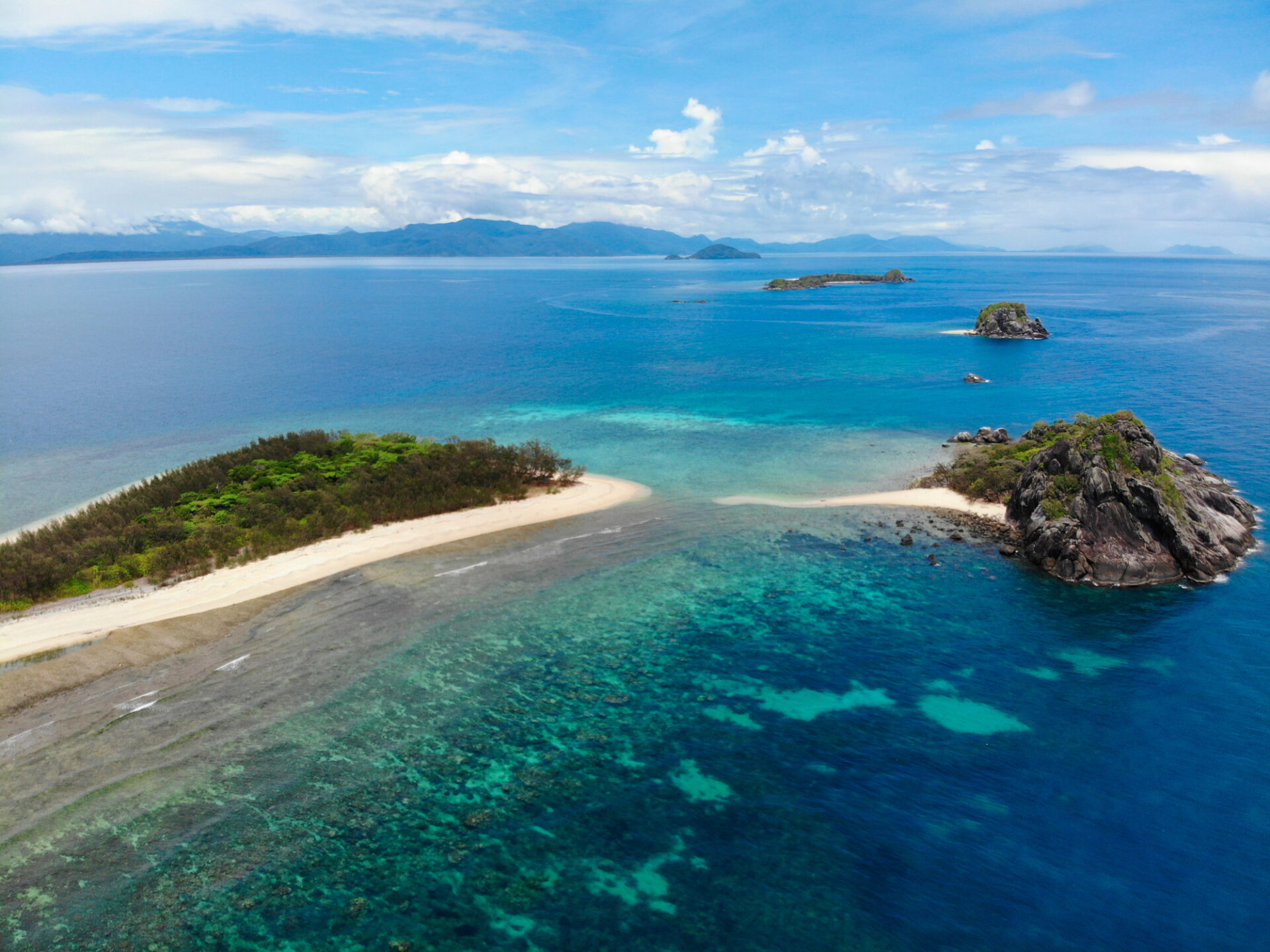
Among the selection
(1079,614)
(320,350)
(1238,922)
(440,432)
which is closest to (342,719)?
(1238,922)

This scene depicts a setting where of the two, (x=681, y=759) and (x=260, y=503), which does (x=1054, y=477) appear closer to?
(x=681, y=759)

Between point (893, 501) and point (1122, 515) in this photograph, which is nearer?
point (1122, 515)

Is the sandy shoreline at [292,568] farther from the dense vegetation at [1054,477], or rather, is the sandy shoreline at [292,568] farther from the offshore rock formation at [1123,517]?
the offshore rock formation at [1123,517]

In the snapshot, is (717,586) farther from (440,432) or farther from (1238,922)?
(440,432)

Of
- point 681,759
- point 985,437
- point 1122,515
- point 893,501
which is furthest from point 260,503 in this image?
point 985,437

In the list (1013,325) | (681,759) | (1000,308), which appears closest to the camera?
(681,759)

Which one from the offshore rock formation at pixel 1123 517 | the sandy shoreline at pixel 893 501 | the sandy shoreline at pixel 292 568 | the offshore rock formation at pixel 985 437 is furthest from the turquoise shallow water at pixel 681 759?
the offshore rock formation at pixel 985 437

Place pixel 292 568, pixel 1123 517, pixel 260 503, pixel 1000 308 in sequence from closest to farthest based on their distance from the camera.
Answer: pixel 1123 517
pixel 292 568
pixel 260 503
pixel 1000 308

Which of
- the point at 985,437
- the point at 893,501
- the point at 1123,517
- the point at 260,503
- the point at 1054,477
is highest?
the point at 1054,477
